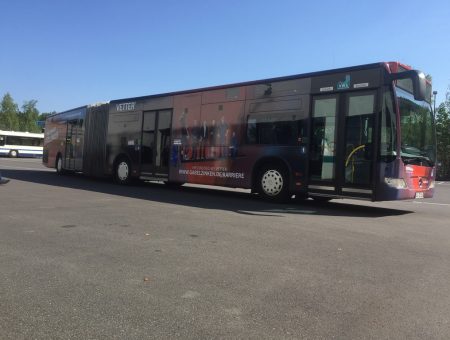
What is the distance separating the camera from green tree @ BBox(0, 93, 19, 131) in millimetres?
91750

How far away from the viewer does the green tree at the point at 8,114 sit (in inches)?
3612

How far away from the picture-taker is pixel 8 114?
93188 millimetres

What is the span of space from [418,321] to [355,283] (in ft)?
3.34

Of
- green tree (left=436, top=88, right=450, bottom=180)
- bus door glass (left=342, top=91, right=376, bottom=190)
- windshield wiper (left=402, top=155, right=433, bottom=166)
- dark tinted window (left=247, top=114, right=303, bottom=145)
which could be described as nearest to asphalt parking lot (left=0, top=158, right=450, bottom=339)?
bus door glass (left=342, top=91, right=376, bottom=190)

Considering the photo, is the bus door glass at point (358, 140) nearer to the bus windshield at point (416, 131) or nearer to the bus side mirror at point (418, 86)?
the bus windshield at point (416, 131)

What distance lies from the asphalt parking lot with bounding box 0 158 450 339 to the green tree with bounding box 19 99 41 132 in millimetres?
94912

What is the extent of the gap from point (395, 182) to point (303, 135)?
2.34m

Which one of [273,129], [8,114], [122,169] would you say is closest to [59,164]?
[122,169]

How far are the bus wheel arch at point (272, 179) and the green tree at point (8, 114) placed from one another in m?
88.9

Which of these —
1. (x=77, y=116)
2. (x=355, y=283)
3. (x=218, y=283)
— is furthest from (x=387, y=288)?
(x=77, y=116)

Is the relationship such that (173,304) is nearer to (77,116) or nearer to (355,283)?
(355,283)

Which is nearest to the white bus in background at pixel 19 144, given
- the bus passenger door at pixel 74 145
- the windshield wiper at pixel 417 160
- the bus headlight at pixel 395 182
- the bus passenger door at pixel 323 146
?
the bus passenger door at pixel 74 145

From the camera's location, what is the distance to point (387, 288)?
15.2ft

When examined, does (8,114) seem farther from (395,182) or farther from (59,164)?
(395,182)
